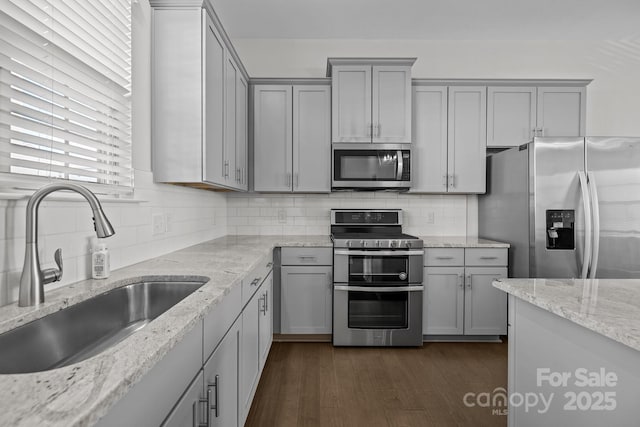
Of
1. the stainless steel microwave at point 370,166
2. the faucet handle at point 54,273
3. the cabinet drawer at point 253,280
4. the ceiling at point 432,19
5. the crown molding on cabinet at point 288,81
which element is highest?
the ceiling at point 432,19

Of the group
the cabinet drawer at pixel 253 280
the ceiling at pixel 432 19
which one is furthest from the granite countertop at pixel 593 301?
the ceiling at pixel 432 19

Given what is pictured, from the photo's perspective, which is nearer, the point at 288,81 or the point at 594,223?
the point at 594,223

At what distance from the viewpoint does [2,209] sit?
108cm

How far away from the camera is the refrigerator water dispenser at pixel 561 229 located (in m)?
2.74

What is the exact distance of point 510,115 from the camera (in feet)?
→ 11.1

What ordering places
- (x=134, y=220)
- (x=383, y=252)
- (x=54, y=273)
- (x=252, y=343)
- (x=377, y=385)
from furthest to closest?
(x=383, y=252)
(x=377, y=385)
(x=252, y=343)
(x=134, y=220)
(x=54, y=273)

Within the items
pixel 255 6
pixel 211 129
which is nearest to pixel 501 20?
pixel 255 6

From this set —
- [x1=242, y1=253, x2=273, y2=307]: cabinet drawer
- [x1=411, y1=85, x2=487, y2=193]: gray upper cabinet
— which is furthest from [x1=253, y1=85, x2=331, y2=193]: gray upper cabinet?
[x1=242, y1=253, x2=273, y2=307]: cabinet drawer

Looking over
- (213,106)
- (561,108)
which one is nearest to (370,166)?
(213,106)

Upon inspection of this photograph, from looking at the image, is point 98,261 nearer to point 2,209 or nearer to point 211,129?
point 2,209

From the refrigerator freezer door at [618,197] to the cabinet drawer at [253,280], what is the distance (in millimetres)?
2537

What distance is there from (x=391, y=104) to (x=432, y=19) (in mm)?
887

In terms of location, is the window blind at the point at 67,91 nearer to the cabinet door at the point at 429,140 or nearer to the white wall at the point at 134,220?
the white wall at the point at 134,220

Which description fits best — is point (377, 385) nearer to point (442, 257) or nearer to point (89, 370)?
point (442, 257)
